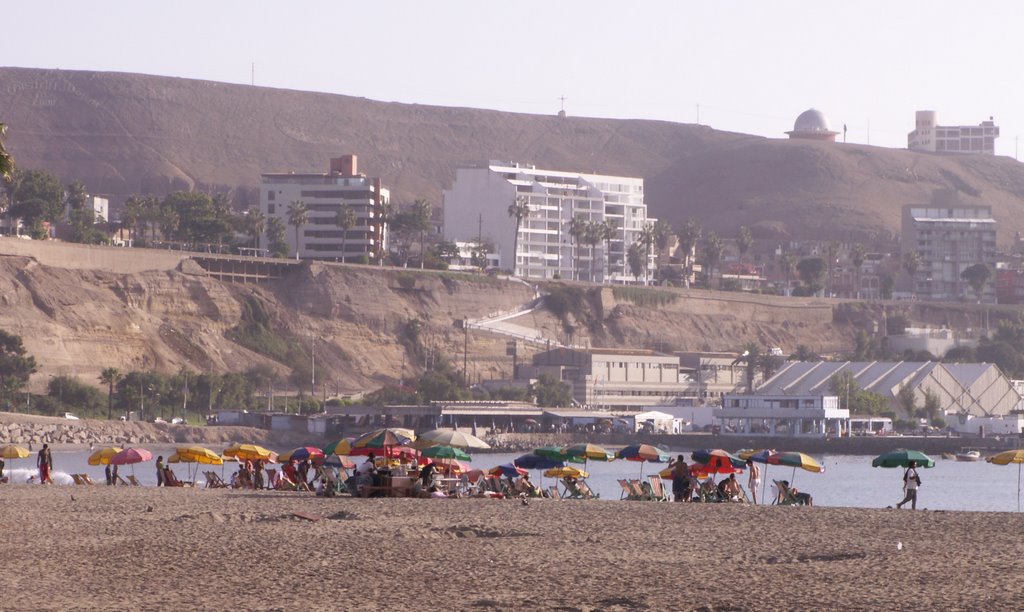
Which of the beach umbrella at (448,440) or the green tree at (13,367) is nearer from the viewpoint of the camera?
the beach umbrella at (448,440)

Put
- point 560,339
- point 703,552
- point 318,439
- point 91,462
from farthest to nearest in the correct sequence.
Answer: point 560,339 < point 318,439 < point 91,462 < point 703,552

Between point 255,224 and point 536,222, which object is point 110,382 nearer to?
point 255,224

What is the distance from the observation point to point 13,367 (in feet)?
357

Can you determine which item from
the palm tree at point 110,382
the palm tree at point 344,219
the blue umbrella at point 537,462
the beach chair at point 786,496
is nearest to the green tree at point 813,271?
the palm tree at point 344,219

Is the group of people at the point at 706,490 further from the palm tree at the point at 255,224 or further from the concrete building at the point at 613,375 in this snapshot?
the palm tree at the point at 255,224

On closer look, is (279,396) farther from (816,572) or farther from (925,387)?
(816,572)

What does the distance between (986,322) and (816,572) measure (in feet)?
524

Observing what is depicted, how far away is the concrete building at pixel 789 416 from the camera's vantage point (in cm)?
11344

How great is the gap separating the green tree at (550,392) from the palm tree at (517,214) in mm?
38088

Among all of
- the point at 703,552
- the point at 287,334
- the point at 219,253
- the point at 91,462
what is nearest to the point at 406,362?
the point at 287,334

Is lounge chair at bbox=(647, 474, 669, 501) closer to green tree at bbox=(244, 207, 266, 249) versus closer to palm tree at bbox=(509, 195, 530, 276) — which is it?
green tree at bbox=(244, 207, 266, 249)

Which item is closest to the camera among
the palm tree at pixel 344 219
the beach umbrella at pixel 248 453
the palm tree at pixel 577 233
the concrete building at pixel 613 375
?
the beach umbrella at pixel 248 453

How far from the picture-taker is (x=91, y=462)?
47.3 m

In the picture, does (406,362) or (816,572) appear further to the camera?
(406,362)
